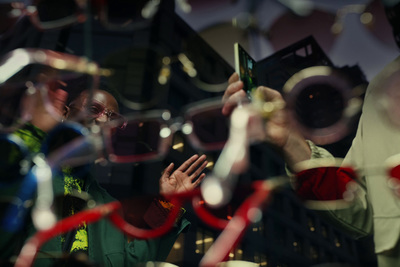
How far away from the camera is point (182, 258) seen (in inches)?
265

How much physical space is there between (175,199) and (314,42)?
0.73 metres

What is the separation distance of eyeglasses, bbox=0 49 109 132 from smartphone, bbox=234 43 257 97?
1.44ft

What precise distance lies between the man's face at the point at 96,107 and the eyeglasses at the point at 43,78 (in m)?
0.04

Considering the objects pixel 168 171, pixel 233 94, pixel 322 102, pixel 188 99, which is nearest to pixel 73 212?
pixel 168 171

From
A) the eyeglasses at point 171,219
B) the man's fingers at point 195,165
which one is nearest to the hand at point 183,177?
the man's fingers at point 195,165

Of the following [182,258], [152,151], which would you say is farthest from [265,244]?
[152,151]

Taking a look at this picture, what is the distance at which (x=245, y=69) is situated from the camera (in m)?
0.67

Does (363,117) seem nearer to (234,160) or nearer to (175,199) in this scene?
(234,160)

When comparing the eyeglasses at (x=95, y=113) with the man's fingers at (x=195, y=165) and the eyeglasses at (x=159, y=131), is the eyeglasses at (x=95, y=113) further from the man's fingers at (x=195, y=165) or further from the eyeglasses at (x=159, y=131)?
the man's fingers at (x=195, y=165)

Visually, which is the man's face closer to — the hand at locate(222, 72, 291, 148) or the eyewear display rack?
the eyewear display rack

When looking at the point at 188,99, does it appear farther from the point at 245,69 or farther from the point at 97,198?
the point at 245,69

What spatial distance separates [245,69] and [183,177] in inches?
14.0

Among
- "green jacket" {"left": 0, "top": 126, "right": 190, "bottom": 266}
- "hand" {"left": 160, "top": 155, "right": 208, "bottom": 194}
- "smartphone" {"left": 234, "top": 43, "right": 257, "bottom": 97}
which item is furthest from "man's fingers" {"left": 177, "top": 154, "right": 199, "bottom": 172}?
"smartphone" {"left": 234, "top": 43, "right": 257, "bottom": 97}

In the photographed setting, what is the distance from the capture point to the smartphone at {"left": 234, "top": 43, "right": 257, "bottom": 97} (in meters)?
0.65
